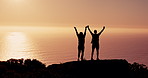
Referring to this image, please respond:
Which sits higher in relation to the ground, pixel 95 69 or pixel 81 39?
pixel 81 39

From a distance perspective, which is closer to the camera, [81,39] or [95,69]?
[95,69]

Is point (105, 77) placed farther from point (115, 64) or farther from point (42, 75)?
point (42, 75)

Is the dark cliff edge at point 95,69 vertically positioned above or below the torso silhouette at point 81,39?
below

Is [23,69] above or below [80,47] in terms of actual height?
below

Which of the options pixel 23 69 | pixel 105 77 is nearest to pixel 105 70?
pixel 105 77

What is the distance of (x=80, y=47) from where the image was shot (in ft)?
54.6

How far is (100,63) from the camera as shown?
14203 mm

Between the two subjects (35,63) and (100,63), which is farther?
(35,63)

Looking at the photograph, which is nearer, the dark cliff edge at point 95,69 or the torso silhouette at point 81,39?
the dark cliff edge at point 95,69

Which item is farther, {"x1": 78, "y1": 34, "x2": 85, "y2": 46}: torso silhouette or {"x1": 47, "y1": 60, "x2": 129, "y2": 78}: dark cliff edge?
{"x1": 78, "y1": 34, "x2": 85, "y2": 46}: torso silhouette

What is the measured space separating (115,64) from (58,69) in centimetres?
372

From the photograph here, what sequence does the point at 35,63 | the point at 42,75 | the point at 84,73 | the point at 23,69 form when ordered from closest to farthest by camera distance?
the point at 42,75, the point at 84,73, the point at 23,69, the point at 35,63

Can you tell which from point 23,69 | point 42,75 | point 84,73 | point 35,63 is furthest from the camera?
point 35,63

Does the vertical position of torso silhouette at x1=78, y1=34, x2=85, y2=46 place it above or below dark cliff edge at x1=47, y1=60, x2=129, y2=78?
above
